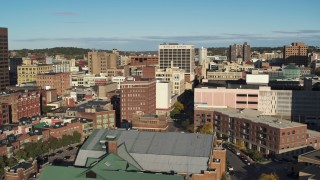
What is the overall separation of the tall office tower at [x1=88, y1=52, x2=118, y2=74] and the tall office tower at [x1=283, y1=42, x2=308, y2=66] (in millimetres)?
77644

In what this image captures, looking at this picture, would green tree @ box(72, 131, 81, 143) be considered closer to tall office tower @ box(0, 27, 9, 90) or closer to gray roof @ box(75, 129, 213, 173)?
gray roof @ box(75, 129, 213, 173)

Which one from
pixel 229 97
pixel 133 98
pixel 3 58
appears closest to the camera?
pixel 229 97

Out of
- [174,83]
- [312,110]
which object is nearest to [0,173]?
[312,110]

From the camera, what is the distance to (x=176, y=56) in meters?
135

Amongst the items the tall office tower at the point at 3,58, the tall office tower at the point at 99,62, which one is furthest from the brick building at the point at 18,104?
the tall office tower at the point at 99,62

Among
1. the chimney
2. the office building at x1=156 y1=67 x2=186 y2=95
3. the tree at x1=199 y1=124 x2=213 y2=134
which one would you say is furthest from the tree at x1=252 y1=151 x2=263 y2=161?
the office building at x1=156 y1=67 x2=186 y2=95

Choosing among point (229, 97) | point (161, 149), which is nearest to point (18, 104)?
point (229, 97)

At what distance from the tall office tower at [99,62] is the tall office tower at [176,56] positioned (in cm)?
2201

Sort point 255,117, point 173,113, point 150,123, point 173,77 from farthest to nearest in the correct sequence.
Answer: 1. point 173,77
2. point 173,113
3. point 150,123
4. point 255,117

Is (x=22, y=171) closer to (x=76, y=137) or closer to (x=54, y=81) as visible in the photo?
(x=76, y=137)

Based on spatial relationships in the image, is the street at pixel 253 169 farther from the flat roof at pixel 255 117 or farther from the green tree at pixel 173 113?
the green tree at pixel 173 113

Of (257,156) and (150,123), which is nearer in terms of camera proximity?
(257,156)

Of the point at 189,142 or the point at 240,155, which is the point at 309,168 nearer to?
the point at 189,142

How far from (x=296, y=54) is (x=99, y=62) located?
294 feet
